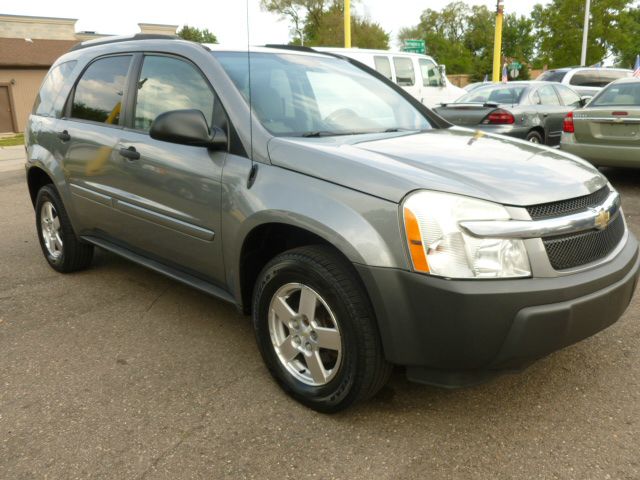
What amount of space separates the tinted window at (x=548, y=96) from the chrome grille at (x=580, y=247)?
27.2 ft

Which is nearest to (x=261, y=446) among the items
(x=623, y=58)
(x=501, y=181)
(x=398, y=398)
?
(x=398, y=398)

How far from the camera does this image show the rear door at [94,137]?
3922mm

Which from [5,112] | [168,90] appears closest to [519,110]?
[168,90]

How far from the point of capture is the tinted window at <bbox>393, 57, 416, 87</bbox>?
1386 cm

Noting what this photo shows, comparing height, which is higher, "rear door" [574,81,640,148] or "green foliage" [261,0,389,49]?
"green foliage" [261,0,389,49]

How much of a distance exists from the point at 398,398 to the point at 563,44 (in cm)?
4205

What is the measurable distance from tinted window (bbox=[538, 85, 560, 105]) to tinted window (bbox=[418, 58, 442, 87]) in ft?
14.1

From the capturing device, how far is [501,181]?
8.23ft

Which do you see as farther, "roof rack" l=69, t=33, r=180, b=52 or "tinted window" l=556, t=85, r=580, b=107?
"tinted window" l=556, t=85, r=580, b=107

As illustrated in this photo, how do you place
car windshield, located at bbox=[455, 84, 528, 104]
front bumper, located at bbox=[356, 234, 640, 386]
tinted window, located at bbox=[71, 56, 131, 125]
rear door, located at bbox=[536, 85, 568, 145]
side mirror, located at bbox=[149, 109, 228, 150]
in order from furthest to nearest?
car windshield, located at bbox=[455, 84, 528, 104] < rear door, located at bbox=[536, 85, 568, 145] < tinted window, located at bbox=[71, 56, 131, 125] < side mirror, located at bbox=[149, 109, 228, 150] < front bumper, located at bbox=[356, 234, 640, 386]

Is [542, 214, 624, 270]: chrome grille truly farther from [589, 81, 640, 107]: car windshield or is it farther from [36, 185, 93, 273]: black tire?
[589, 81, 640, 107]: car windshield

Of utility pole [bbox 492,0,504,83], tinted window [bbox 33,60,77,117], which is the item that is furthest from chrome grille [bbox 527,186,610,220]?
utility pole [bbox 492,0,504,83]

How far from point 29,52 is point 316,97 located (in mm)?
33526

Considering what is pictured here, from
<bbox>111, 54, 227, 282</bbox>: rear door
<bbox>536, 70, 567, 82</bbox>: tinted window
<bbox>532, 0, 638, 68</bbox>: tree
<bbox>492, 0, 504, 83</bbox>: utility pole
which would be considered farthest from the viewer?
<bbox>532, 0, 638, 68</bbox>: tree
